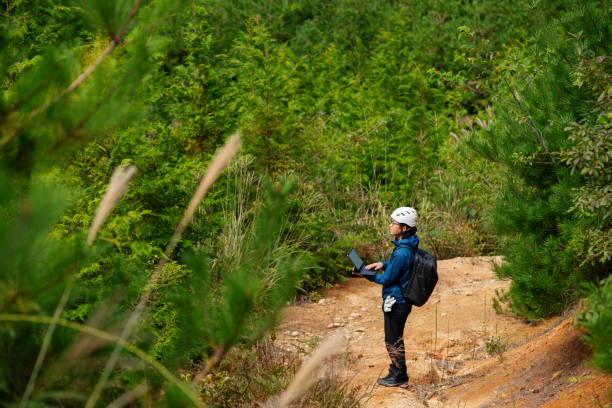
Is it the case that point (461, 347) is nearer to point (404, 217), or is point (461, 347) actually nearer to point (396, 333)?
point (396, 333)

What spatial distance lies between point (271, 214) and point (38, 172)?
824 millimetres

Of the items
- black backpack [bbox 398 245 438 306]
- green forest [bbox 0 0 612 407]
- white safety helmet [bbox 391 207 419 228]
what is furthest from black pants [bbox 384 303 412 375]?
green forest [bbox 0 0 612 407]

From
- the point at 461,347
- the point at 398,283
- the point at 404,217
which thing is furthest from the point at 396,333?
the point at 461,347

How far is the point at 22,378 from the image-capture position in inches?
79.0

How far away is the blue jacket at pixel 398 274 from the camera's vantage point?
535 centimetres

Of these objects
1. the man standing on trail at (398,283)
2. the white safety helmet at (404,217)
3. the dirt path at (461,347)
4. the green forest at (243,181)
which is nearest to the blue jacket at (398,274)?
the man standing on trail at (398,283)

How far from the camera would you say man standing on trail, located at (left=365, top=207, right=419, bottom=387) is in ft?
17.6

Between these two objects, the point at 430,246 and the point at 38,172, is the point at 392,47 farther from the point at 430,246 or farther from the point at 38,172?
the point at 38,172

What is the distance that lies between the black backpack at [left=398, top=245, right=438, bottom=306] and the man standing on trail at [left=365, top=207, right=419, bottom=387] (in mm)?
58

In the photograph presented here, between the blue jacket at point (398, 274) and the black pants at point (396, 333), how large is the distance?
92mm

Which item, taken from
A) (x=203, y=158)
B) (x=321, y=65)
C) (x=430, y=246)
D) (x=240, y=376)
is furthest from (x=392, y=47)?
(x=240, y=376)

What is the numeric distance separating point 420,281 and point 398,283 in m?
0.21

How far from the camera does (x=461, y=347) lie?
259 inches

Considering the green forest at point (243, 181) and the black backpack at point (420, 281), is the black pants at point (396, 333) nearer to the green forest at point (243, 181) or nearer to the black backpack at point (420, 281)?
the black backpack at point (420, 281)
